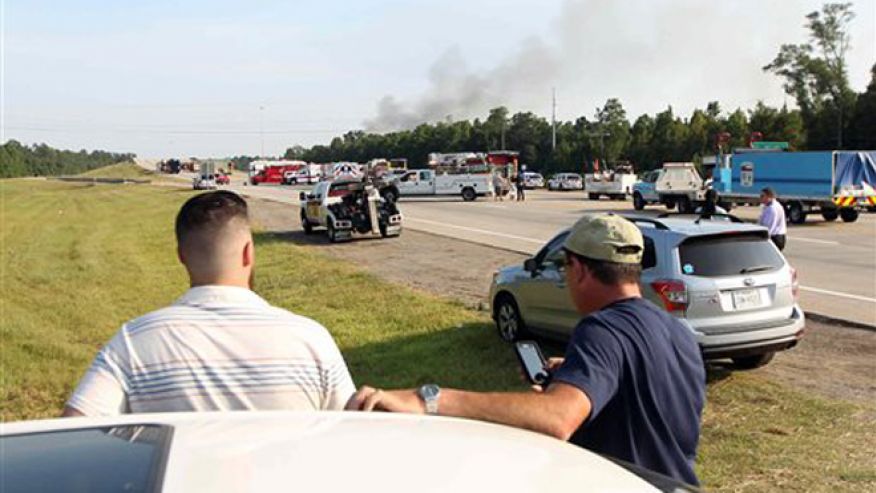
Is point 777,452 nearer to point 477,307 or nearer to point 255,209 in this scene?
point 477,307

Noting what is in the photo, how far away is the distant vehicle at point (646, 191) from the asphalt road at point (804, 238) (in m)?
1.84

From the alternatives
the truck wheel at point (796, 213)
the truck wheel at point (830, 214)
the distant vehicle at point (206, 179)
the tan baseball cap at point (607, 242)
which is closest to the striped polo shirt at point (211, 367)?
the tan baseball cap at point (607, 242)

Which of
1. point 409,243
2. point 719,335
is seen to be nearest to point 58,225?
point 409,243

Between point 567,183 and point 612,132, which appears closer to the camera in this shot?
point 567,183

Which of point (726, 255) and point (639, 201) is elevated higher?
→ point (726, 255)

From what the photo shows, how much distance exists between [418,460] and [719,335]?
6793mm

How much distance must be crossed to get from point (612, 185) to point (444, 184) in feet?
30.8

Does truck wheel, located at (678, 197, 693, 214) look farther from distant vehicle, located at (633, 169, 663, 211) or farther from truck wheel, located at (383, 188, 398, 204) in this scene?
truck wheel, located at (383, 188, 398, 204)

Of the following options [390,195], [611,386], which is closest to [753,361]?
[611,386]

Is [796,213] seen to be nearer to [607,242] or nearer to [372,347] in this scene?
[372,347]

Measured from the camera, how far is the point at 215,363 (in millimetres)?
2395

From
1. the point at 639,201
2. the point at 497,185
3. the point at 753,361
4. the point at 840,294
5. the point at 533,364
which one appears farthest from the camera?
the point at 497,185

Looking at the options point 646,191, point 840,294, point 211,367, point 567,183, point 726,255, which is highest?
point 211,367

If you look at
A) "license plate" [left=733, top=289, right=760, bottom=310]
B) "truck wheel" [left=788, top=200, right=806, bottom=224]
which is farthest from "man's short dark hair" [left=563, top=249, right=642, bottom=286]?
"truck wheel" [left=788, top=200, right=806, bottom=224]
